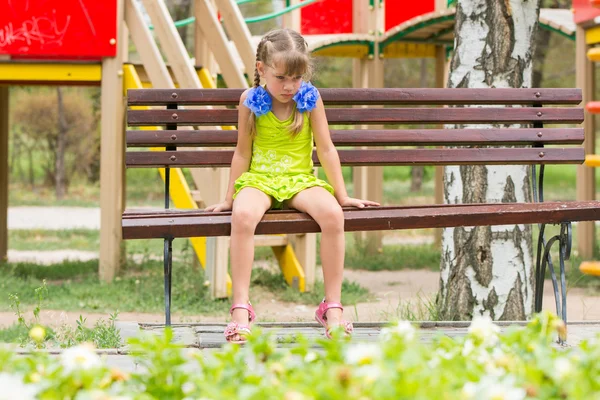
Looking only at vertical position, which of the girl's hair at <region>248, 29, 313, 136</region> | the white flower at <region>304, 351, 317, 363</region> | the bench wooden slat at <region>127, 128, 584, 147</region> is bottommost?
the white flower at <region>304, 351, 317, 363</region>

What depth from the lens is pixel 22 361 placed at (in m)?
2.04

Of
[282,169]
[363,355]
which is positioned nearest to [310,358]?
[363,355]

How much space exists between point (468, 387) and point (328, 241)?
190 centimetres

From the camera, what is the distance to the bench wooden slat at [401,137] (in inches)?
167

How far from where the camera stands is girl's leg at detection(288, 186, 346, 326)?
3.59 m

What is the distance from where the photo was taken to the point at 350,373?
5.67ft

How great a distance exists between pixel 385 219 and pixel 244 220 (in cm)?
52

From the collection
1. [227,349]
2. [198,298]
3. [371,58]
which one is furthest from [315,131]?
[371,58]

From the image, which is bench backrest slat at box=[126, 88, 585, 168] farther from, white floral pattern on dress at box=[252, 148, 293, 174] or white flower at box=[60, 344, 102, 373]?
white flower at box=[60, 344, 102, 373]

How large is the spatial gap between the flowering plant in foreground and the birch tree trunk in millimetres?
2562

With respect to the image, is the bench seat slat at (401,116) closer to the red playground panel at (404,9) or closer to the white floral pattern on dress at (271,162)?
the white floral pattern on dress at (271,162)

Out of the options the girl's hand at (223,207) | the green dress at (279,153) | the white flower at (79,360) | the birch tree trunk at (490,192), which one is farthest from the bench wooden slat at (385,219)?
the white flower at (79,360)

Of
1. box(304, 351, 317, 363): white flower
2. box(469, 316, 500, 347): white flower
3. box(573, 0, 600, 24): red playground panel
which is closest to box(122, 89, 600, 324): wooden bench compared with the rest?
box(469, 316, 500, 347): white flower

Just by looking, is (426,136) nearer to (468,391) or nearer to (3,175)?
(468,391)
